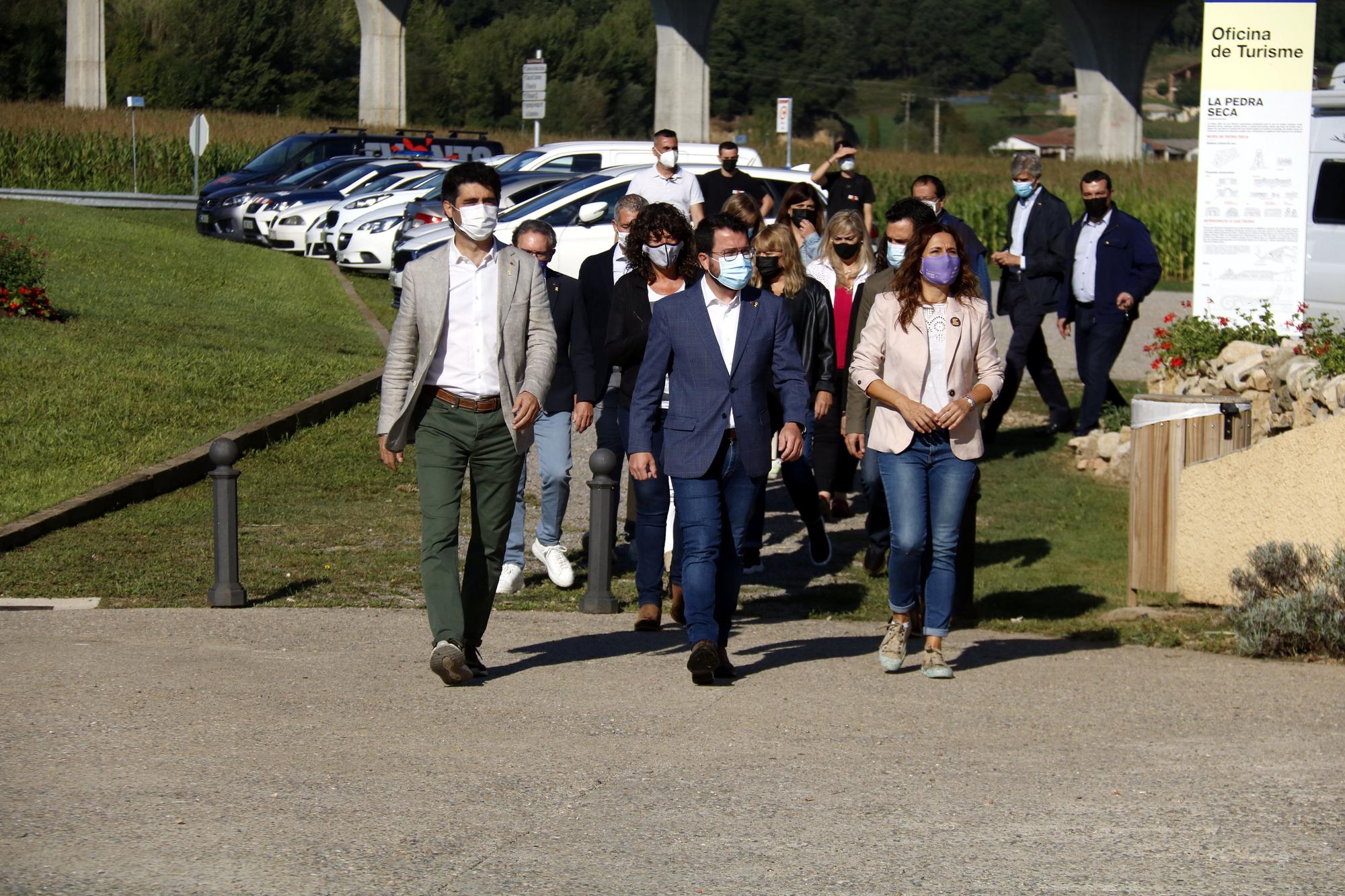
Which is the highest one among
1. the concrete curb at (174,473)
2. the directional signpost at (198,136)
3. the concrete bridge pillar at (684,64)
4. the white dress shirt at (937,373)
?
the concrete bridge pillar at (684,64)

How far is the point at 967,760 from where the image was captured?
5977 mm

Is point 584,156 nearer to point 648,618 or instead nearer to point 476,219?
point 648,618

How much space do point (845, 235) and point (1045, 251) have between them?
4031 mm

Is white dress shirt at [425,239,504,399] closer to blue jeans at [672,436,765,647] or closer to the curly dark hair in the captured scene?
blue jeans at [672,436,765,647]

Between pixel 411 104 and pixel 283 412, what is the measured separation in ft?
272

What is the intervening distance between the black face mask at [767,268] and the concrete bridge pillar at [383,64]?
145 ft

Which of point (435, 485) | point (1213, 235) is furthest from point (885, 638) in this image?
point (1213, 235)

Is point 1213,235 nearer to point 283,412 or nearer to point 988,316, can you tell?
point 988,316

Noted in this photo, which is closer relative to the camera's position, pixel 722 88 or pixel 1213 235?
pixel 1213 235

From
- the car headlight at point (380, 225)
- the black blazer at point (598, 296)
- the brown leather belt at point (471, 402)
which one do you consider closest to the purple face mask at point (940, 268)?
the brown leather belt at point (471, 402)

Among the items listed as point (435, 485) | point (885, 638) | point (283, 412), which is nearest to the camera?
point (435, 485)

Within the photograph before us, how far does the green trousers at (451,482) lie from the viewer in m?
6.83

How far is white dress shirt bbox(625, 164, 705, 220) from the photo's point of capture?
44.1ft

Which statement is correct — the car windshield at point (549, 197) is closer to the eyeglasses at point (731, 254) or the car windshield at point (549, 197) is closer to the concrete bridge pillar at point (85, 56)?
the eyeglasses at point (731, 254)
